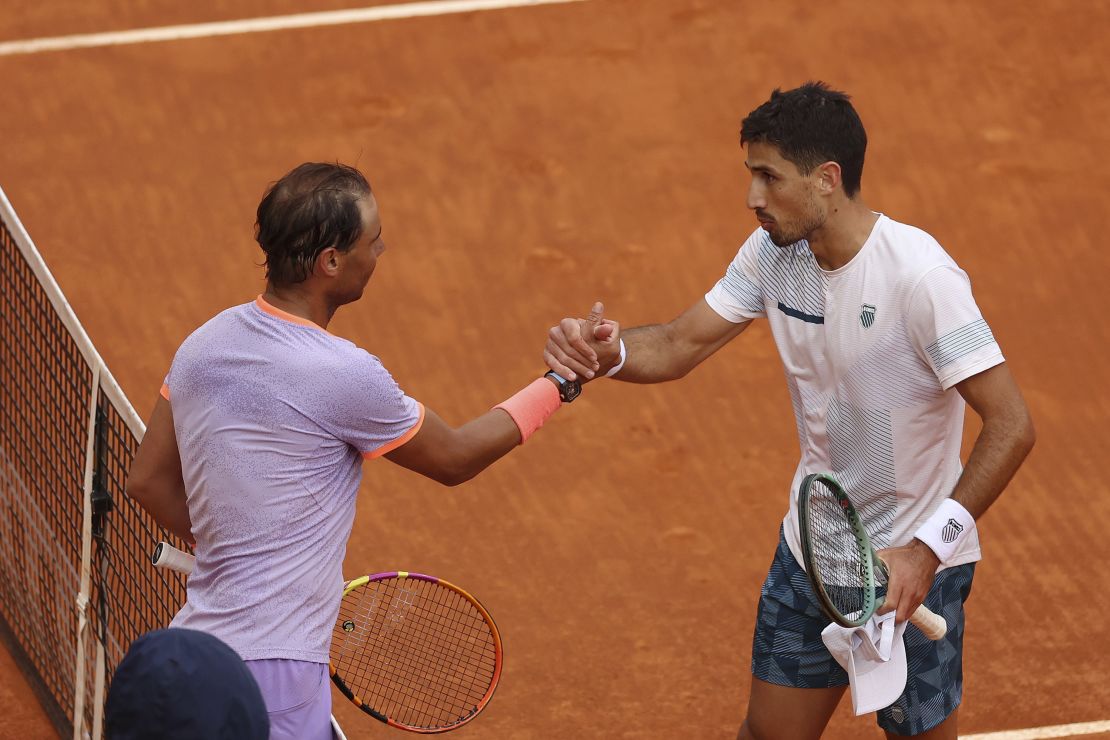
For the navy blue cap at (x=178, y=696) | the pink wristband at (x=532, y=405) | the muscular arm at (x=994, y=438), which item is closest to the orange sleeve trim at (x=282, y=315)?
the pink wristband at (x=532, y=405)

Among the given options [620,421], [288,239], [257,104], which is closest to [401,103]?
[257,104]

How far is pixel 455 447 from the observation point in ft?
11.3

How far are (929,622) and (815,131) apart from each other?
125cm

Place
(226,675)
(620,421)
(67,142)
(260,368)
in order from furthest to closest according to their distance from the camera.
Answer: (67,142), (620,421), (260,368), (226,675)

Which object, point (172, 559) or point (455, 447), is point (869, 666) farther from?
point (172, 559)

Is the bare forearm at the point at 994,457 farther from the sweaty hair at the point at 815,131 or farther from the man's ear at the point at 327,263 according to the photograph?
the man's ear at the point at 327,263

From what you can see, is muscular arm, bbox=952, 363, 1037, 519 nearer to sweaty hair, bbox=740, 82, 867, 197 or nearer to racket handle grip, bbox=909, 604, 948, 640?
racket handle grip, bbox=909, 604, 948, 640

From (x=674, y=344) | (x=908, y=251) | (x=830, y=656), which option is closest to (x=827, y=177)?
(x=908, y=251)

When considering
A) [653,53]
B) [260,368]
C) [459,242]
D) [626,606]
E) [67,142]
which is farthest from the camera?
[653,53]

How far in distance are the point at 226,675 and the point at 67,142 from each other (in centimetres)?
713

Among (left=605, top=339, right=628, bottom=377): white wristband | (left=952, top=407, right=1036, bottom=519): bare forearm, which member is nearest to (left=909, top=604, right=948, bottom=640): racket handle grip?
(left=952, top=407, right=1036, bottom=519): bare forearm

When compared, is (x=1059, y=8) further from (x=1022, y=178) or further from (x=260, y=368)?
(x=260, y=368)

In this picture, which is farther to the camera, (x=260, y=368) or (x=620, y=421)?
(x=620, y=421)

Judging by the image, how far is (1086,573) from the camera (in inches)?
246
